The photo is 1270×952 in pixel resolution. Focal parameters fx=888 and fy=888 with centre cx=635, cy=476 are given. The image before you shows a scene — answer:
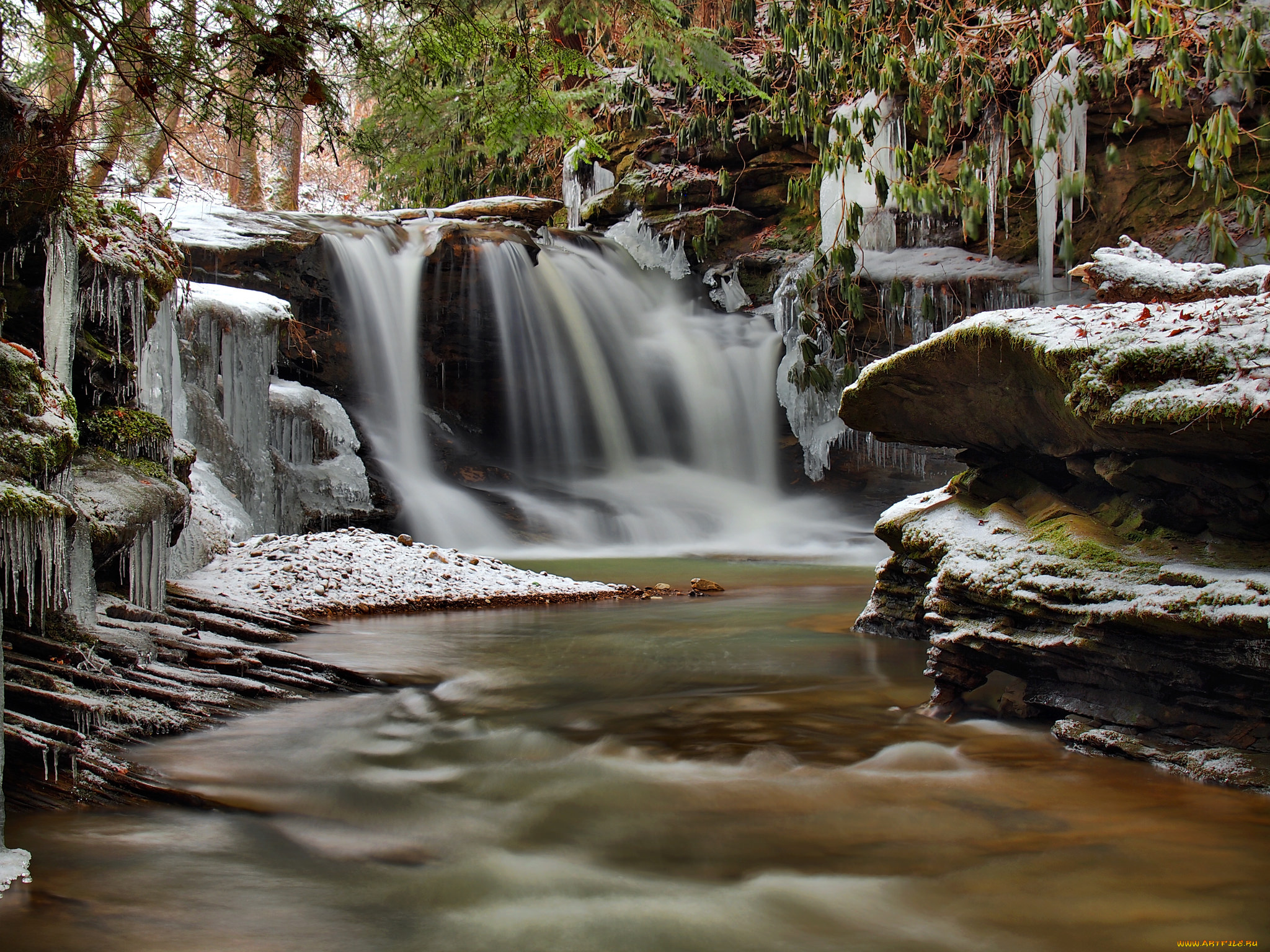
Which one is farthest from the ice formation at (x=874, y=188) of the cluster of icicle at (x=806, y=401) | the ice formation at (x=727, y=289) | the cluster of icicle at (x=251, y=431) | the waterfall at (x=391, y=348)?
the cluster of icicle at (x=251, y=431)

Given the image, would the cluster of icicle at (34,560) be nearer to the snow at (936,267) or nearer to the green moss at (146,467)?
the green moss at (146,467)

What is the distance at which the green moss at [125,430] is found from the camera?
4.68m

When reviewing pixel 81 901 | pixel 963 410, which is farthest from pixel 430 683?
pixel 963 410

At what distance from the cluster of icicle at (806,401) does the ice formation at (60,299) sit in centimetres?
1012

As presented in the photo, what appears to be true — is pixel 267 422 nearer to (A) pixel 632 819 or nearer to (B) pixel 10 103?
(B) pixel 10 103

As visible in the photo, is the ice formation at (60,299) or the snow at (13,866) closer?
the snow at (13,866)

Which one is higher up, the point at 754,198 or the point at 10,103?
the point at 754,198

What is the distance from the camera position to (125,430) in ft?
15.7

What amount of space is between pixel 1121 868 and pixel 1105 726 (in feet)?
Result: 3.48

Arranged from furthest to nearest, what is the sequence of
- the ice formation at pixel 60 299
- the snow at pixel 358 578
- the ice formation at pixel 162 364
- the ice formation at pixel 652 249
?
1. the ice formation at pixel 652 249
2. the snow at pixel 358 578
3. the ice formation at pixel 162 364
4. the ice formation at pixel 60 299

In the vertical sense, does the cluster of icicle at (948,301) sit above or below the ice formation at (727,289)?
below

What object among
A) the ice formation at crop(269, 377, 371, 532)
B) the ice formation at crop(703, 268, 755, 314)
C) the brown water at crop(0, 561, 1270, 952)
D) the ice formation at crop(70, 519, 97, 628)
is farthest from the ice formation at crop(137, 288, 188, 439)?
the ice formation at crop(703, 268, 755, 314)

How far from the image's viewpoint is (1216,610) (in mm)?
2908

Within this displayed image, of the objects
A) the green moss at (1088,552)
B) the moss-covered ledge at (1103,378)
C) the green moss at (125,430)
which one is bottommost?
the green moss at (1088,552)
